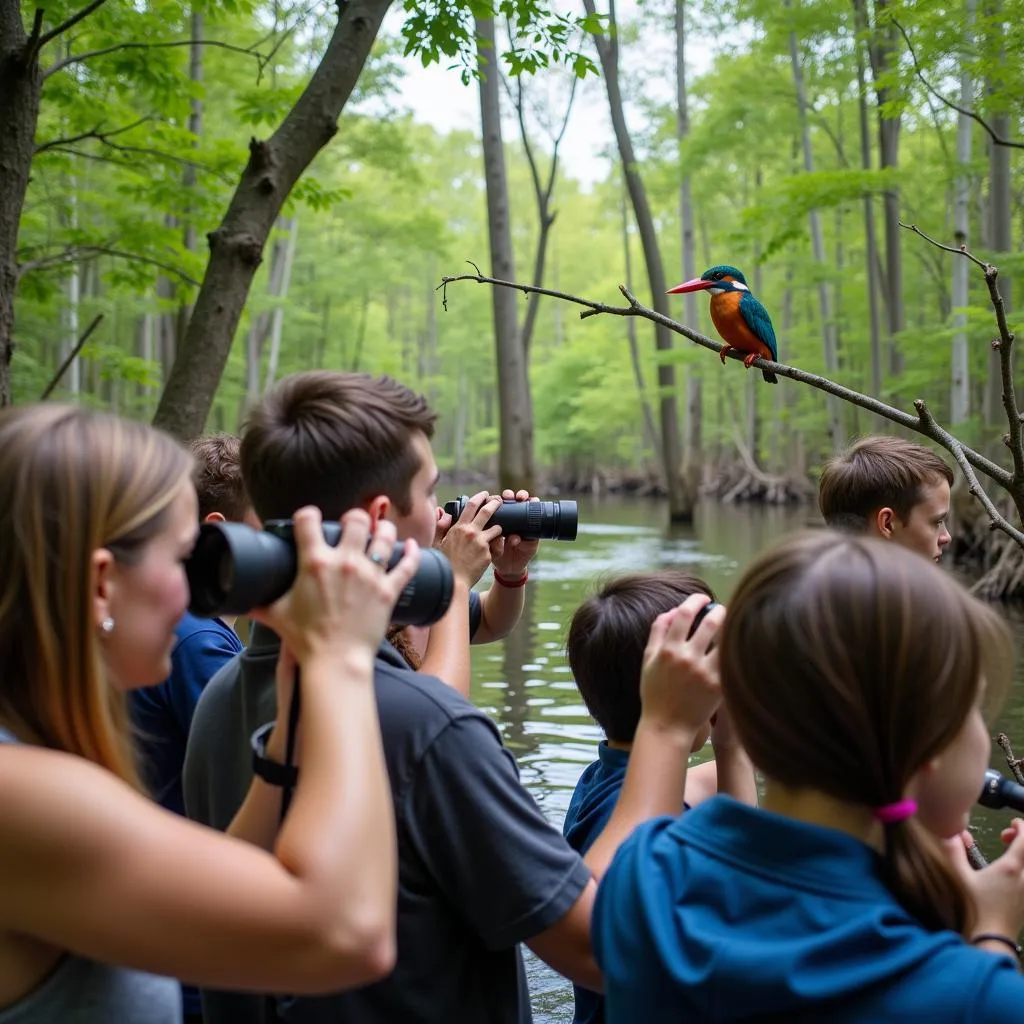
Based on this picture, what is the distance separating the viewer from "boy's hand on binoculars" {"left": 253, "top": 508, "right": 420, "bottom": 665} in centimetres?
113

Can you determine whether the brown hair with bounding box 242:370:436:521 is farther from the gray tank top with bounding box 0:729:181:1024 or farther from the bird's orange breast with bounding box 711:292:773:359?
the bird's orange breast with bounding box 711:292:773:359

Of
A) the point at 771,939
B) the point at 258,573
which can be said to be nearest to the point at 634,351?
the point at 258,573

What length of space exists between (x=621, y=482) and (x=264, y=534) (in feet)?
151

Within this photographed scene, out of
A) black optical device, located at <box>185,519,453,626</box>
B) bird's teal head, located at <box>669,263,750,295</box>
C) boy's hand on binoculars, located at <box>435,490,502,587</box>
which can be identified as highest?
bird's teal head, located at <box>669,263,750,295</box>

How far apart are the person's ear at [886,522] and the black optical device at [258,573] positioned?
6.18ft

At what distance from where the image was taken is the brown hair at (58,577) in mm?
1122

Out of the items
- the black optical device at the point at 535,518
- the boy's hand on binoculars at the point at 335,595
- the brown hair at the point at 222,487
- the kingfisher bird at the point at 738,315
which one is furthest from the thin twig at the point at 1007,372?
the kingfisher bird at the point at 738,315

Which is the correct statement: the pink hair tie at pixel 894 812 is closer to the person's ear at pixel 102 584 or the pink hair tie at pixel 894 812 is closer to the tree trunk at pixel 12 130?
the person's ear at pixel 102 584

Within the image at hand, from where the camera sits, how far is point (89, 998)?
3.72ft

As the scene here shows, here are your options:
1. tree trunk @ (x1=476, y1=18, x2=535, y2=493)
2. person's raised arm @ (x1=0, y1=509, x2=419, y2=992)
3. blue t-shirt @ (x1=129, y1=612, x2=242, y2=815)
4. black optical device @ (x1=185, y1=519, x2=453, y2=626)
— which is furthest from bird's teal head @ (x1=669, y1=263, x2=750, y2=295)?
tree trunk @ (x1=476, y1=18, x2=535, y2=493)

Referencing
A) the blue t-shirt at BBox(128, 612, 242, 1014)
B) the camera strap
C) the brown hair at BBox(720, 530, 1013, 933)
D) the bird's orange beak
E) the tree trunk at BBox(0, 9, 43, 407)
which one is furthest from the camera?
the tree trunk at BBox(0, 9, 43, 407)

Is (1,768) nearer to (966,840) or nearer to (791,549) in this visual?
(791,549)

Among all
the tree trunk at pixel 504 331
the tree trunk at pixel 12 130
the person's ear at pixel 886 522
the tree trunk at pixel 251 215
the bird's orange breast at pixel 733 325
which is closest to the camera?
the person's ear at pixel 886 522

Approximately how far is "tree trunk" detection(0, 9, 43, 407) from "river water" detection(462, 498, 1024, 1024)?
2.77 metres
